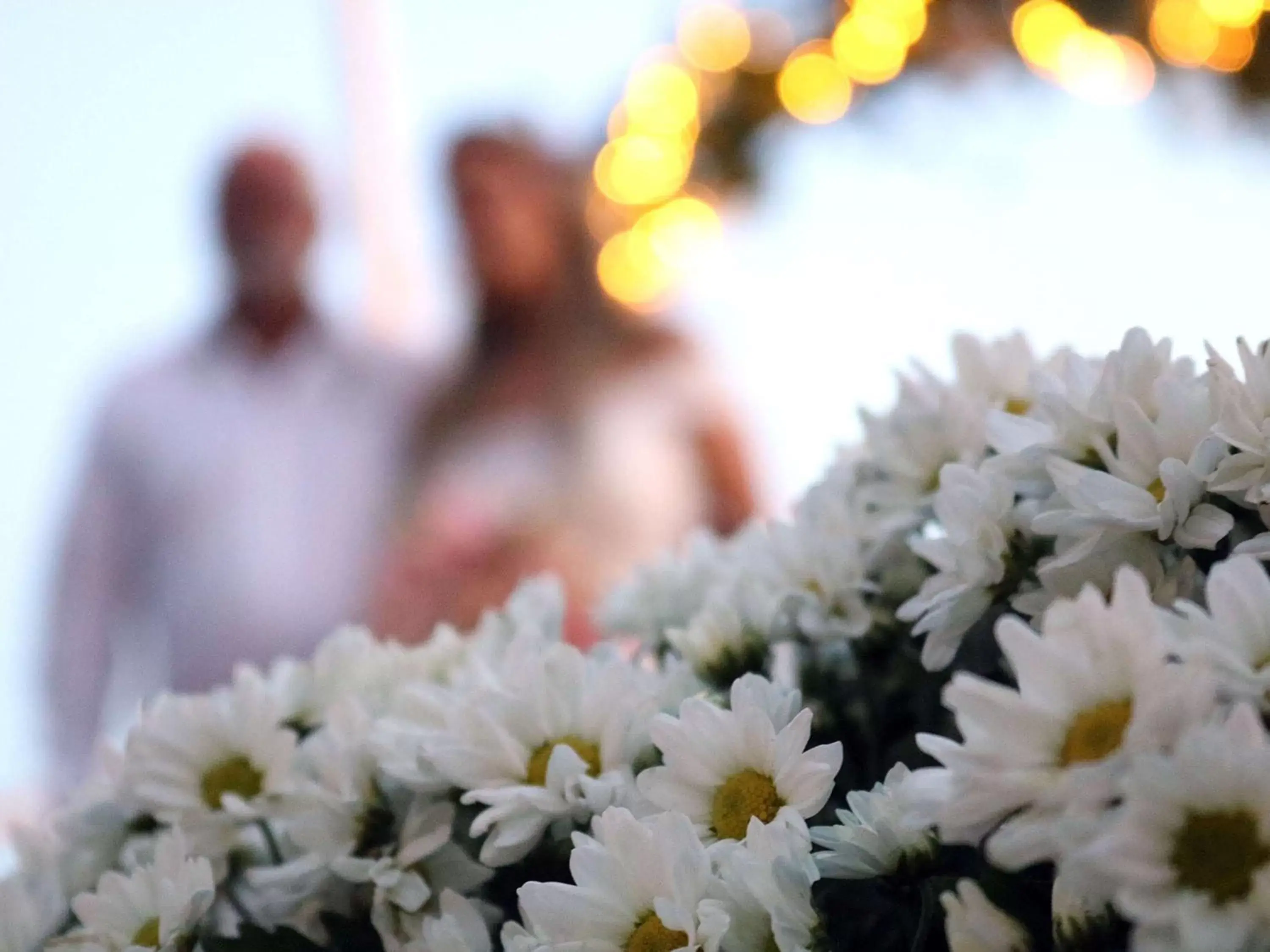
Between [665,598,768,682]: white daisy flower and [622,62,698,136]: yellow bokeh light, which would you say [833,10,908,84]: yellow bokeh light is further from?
[665,598,768,682]: white daisy flower

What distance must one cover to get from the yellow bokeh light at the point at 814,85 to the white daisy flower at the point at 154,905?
79 centimetres

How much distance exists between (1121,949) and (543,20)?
176 centimetres

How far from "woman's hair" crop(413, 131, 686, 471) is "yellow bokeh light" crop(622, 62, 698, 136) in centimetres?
29

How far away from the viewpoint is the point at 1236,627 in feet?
0.58

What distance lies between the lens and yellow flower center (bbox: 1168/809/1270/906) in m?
0.15

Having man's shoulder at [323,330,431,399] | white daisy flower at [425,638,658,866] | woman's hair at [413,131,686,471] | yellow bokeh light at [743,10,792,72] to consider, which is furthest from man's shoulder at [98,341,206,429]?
white daisy flower at [425,638,658,866]

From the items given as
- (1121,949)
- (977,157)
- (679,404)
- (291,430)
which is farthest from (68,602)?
(1121,949)

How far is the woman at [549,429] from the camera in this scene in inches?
44.2

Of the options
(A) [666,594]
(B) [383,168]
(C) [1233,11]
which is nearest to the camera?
(A) [666,594]

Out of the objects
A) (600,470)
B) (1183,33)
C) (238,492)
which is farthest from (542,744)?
(238,492)

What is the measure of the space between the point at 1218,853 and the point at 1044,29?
0.73 m

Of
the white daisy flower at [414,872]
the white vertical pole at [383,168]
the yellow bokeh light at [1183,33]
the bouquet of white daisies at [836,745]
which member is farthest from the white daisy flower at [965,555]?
the white vertical pole at [383,168]

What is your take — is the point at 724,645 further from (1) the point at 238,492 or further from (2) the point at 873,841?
(1) the point at 238,492

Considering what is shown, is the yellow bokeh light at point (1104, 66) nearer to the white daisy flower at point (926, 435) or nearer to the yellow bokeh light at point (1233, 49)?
the yellow bokeh light at point (1233, 49)
